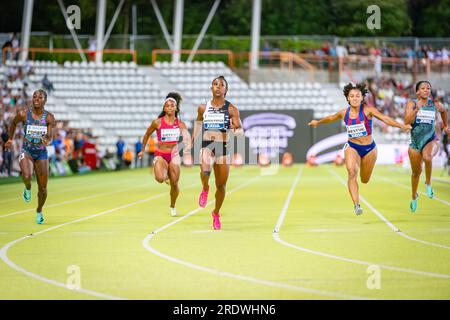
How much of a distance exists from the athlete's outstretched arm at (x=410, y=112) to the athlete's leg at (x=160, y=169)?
4.65m

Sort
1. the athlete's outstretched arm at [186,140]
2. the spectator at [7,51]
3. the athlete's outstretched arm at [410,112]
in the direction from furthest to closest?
the spectator at [7,51]
the athlete's outstretched arm at [410,112]
the athlete's outstretched arm at [186,140]

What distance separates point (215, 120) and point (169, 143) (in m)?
3.42

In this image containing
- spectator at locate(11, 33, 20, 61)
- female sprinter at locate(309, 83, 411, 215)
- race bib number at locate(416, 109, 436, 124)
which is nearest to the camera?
female sprinter at locate(309, 83, 411, 215)

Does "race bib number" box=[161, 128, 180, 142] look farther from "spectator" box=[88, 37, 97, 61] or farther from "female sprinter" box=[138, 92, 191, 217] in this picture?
"spectator" box=[88, 37, 97, 61]

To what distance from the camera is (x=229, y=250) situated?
490 inches

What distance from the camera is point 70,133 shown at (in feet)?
146

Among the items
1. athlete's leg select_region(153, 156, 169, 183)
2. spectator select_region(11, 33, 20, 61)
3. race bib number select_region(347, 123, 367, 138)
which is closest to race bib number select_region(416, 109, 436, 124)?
race bib number select_region(347, 123, 367, 138)

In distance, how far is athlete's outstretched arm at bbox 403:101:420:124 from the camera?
18.1 metres

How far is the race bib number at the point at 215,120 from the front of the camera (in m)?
15.4

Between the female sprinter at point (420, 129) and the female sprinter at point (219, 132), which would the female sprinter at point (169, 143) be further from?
the female sprinter at point (420, 129)

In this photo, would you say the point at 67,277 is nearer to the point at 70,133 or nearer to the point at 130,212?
the point at 130,212

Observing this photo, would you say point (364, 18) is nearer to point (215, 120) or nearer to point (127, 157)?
point (127, 157)

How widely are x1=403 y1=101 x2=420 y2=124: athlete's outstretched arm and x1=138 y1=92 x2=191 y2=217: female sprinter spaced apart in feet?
13.7

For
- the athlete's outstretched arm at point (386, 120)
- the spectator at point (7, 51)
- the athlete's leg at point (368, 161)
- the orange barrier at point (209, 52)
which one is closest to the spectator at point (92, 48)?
the orange barrier at point (209, 52)
